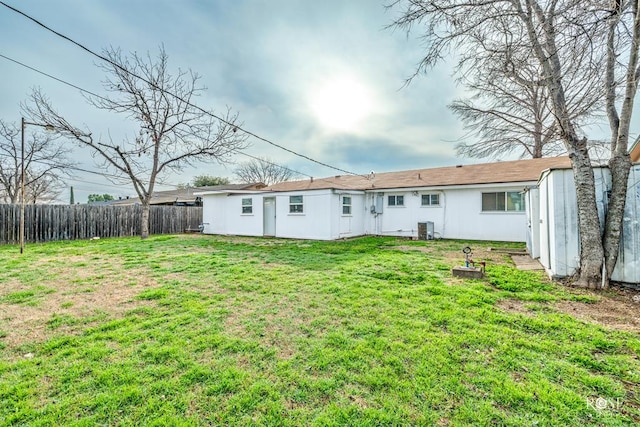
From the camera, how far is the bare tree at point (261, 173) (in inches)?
1460

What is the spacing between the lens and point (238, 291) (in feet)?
15.4

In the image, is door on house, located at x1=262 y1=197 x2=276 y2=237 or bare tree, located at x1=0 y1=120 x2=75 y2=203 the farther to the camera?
bare tree, located at x1=0 y1=120 x2=75 y2=203

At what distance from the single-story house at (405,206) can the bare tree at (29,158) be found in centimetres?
1505

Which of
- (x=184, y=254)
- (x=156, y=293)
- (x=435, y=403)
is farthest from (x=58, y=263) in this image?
(x=435, y=403)

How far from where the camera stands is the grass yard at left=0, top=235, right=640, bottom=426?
6.23 ft

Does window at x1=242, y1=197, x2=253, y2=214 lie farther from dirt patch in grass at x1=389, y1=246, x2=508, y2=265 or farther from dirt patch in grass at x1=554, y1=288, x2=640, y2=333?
dirt patch in grass at x1=554, y1=288, x2=640, y2=333

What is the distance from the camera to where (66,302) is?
4.16m

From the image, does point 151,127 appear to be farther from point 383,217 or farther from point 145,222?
point 383,217

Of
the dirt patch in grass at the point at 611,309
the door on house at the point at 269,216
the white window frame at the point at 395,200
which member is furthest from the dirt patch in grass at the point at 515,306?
the door on house at the point at 269,216

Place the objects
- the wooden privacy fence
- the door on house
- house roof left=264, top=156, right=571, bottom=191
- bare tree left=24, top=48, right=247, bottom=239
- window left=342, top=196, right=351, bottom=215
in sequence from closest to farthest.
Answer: house roof left=264, top=156, right=571, bottom=191 < the wooden privacy fence < window left=342, top=196, right=351, bottom=215 < bare tree left=24, top=48, right=247, bottom=239 < the door on house

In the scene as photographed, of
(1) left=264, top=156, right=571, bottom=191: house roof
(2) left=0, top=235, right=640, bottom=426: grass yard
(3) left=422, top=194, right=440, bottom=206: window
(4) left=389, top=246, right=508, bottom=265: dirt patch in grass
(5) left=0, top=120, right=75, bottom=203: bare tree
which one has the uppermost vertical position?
(5) left=0, top=120, right=75, bottom=203: bare tree

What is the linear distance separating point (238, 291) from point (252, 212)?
10202 mm

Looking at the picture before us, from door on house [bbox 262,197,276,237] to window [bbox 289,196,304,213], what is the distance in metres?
1.22

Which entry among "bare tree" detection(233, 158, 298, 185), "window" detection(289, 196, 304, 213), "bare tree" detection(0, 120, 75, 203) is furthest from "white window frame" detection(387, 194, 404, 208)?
"bare tree" detection(233, 158, 298, 185)
